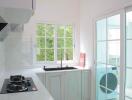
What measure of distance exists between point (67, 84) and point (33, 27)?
1580mm

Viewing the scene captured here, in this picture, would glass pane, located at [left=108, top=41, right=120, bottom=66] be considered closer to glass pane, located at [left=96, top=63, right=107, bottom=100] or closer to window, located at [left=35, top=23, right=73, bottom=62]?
glass pane, located at [left=96, top=63, right=107, bottom=100]

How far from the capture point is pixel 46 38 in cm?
407

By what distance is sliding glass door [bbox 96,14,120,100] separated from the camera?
9.45 ft

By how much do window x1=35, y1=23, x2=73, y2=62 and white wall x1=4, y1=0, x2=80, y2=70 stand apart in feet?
0.54

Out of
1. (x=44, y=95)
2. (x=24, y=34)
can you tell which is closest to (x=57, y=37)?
(x=24, y=34)

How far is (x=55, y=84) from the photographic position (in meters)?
3.43

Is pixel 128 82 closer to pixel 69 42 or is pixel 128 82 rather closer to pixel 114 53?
pixel 114 53

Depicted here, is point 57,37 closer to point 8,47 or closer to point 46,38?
point 46,38

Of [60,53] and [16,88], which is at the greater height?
[60,53]

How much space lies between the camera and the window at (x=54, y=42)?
4.01 meters

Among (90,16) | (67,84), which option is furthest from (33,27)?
(67,84)

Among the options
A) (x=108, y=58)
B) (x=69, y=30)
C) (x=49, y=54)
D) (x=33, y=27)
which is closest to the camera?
(x=108, y=58)

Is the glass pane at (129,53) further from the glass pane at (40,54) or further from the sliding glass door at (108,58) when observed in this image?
the glass pane at (40,54)

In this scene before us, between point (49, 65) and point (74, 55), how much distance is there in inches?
29.8
